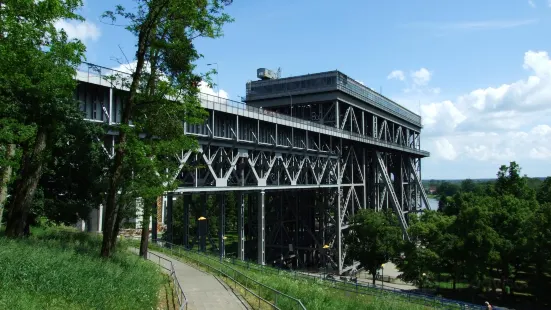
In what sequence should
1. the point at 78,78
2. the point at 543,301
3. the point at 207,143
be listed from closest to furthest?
1. the point at 78,78
2. the point at 207,143
3. the point at 543,301

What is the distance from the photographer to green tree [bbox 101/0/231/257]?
14625 mm

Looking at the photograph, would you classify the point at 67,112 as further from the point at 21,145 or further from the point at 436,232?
the point at 436,232

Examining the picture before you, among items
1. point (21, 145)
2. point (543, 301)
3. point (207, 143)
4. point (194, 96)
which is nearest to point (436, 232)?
point (543, 301)

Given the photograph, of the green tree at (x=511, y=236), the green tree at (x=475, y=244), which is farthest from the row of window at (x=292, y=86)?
the green tree at (x=475, y=244)

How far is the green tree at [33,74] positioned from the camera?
11.3 m

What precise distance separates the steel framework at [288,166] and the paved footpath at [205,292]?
566cm

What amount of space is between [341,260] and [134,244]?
2708cm

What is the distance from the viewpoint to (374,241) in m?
40.4

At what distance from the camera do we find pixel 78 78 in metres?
21.4

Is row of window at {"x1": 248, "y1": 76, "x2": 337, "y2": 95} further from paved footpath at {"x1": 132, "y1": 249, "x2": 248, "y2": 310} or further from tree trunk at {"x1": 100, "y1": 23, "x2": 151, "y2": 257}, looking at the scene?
tree trunk at {"x1": 100, "y1": 23, "x2": 151, "y2": 257}

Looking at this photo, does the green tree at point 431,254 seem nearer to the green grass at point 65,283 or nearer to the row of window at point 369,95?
the row of window at point 369,95

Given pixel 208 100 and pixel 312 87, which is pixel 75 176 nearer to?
pixel 208 100

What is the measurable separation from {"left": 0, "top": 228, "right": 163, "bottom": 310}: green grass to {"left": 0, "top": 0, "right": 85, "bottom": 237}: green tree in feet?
12.2

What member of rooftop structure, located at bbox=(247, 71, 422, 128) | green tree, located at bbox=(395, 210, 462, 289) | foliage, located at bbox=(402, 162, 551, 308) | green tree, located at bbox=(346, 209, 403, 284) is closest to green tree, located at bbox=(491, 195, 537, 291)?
foliage, located at bbox=(402, 162, 551, 308)
